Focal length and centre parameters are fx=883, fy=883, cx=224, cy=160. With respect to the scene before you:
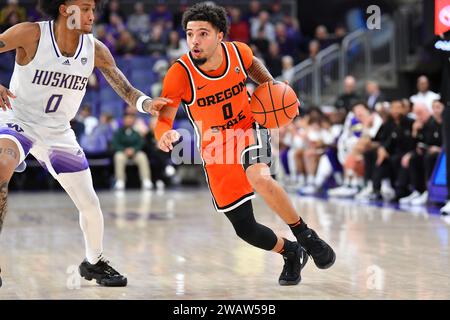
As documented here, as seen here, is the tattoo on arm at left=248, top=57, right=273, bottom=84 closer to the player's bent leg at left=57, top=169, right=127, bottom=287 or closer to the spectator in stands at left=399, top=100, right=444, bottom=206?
the player's bent leg at left=57, top=169, right=127, bottom=287

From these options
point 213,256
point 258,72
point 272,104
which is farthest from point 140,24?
point 272,104

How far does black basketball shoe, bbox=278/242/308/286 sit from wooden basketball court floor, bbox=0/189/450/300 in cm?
7

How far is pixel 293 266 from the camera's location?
19.5ft

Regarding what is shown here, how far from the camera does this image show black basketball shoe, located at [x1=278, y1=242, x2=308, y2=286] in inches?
232

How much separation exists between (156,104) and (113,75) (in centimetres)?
55

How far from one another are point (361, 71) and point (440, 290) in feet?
46.5

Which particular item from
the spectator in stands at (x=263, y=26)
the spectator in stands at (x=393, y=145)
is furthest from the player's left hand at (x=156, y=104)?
the spectator in stands at (x=263, y=26)

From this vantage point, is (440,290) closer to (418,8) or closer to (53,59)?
(53,59)

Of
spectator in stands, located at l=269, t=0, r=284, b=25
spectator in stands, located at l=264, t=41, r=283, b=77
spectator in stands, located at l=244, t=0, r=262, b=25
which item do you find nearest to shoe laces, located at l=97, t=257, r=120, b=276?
spectator in stands, located at l=264, t=41, r=283, b=77

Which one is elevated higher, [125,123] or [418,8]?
[418,8]

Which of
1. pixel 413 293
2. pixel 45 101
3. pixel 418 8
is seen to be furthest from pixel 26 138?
pixel 418 8

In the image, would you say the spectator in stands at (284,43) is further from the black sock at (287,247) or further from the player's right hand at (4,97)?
the player's right hand at (4,97)
